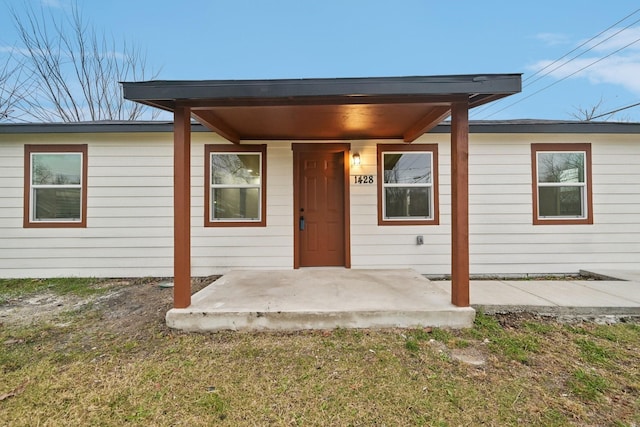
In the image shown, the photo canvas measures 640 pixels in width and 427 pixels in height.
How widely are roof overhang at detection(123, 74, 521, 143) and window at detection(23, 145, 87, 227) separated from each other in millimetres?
2937

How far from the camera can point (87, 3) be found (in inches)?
420

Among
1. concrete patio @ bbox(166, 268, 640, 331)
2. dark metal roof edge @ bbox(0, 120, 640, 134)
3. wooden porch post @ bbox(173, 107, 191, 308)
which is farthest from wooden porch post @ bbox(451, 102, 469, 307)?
wooden porch post @ bbox(173, 107, 191, 308)

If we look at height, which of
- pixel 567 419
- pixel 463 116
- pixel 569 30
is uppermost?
pixel 569 30

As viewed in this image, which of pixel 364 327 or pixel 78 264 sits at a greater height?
pixel 78 264

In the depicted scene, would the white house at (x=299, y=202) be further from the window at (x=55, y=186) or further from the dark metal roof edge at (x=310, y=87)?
the dark metal roof edge at (x=310, y=87)

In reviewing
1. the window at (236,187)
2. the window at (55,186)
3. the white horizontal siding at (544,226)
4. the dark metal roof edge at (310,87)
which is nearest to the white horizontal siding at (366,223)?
the white horizontal siding at (544,226)

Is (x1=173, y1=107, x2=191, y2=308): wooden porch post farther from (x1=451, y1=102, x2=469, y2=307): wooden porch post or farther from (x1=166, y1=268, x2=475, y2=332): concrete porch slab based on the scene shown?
(x1=451, y1=102, x2=469, y2=307): wooden porch post

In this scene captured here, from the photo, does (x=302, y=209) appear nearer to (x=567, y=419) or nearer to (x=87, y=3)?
(x=567, y=419)

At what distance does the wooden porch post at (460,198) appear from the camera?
2967mm

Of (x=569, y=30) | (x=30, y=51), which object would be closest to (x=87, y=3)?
(x=30, y=51)

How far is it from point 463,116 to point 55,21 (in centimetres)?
1455

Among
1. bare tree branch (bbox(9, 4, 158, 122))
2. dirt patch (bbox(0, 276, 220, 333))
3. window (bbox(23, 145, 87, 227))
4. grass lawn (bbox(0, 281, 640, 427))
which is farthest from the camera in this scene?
bare tree branch (bbox(9, 4, 158, 122))

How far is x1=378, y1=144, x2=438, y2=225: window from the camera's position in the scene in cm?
488

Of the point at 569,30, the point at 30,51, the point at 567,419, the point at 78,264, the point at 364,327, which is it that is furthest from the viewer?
the point at 569,30
